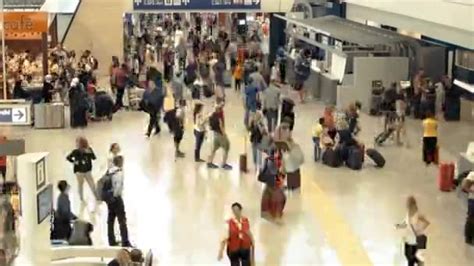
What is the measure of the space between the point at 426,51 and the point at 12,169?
15.7 m

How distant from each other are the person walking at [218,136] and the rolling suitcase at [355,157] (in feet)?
7.93

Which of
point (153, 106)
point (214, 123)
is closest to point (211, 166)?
point (214, 123)

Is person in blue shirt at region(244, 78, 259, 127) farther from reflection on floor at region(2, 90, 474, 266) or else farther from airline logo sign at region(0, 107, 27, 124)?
airline logo sign at region(0, 107, 27, 124)

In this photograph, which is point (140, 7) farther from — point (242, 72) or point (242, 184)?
point (242, 184)

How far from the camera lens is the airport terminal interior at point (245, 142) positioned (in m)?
14.1

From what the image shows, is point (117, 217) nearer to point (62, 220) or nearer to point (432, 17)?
point (62, 220)

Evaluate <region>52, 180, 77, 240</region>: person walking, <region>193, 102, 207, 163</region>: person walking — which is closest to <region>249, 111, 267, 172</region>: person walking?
<region>193, 102, 207, 163</region>: person walking

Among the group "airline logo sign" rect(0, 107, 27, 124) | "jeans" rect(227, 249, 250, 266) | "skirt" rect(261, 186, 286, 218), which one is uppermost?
"airline logo sign" rect(0, 107, 27, 124)

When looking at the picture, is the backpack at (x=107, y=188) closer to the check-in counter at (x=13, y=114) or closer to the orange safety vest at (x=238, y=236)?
the check-in counter at (x=13, y=114)

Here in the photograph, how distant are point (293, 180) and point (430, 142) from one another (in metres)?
3.88

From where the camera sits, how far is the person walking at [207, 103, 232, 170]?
19625 mm

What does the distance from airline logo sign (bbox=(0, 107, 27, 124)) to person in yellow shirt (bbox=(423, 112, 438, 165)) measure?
876 centimetres

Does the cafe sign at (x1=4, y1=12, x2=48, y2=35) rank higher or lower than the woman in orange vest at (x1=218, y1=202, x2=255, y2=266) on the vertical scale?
higher

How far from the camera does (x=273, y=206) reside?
1612 centimetres
